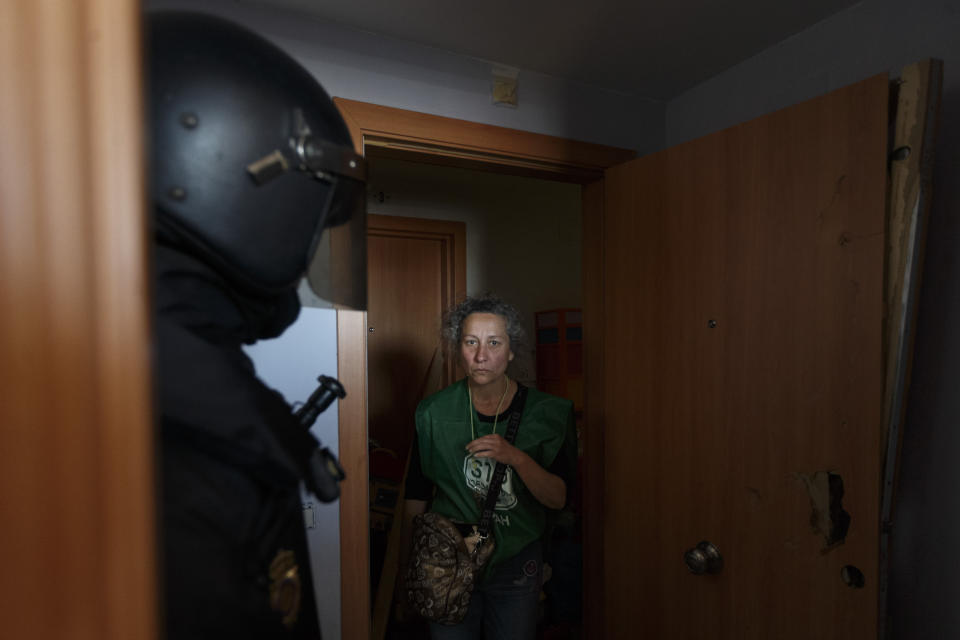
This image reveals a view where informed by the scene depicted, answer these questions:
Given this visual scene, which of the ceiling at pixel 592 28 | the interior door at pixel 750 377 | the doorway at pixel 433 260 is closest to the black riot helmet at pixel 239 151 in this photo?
the ceiling at pixel 592 28

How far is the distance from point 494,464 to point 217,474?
1.18 metres

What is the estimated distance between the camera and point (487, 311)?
1.70 m

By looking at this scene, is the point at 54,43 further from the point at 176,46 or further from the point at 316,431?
the point at 316,431

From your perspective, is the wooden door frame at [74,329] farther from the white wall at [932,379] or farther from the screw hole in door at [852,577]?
the white wall at [932,379]

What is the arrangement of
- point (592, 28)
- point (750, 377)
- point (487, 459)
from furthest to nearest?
point (487, 459) < point (592, 28) < point (750, 377)

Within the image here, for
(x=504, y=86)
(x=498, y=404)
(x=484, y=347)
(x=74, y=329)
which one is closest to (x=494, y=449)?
(x=498, y=404)

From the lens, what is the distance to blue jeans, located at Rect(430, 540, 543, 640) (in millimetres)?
1539

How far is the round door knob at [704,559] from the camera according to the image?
1.38 meters

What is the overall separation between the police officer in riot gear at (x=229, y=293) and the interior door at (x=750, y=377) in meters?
1.11

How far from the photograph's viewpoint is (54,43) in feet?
0.84

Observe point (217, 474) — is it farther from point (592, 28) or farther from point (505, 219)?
point (505, 219)

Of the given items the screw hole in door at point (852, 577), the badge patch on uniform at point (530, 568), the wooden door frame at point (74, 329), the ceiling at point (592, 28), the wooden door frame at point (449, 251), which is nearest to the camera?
the wooden door frame at point (74, 329)

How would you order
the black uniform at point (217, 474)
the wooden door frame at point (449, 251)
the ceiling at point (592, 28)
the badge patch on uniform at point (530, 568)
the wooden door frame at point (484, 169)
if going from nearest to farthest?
the black uniform at point (217, 474) < the ceiling at point (592, 28) < the wooden door frame at point (484, 169) < the badge patch on uniform at point (530, 568) < the wooden door frame at point (449, 251)

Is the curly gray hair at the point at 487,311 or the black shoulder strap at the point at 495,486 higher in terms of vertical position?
the curly gray hair at the point at 487,311
